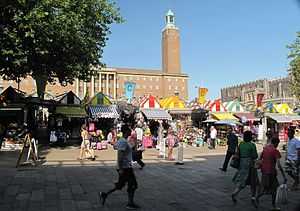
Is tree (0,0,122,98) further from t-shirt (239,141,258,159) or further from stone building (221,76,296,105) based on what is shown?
stone building (221,76,296,105)

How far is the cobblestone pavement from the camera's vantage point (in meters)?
8.39

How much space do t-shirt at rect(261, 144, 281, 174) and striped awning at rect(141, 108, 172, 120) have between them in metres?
20.2

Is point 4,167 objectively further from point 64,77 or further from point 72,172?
point 64,77

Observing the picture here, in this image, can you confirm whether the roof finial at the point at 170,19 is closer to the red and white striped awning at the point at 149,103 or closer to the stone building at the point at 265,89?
the stone building at the point at 265,89

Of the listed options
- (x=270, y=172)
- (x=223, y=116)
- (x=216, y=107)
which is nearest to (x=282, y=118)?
(x=223, y=116)

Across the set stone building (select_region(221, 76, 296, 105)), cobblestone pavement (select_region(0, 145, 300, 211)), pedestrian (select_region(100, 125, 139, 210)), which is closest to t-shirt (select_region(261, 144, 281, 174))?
cobblestone pavement (select_region(0, 145, 300, 211))

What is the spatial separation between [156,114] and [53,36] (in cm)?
1195

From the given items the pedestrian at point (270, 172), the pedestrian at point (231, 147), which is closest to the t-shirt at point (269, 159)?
the pedestrian at point (270, 172)

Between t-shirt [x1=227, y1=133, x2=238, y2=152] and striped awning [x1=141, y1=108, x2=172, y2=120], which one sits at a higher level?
striped awning [x1=141, y1=108, x2=172, y2=120]

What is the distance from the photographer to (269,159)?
8.16 m

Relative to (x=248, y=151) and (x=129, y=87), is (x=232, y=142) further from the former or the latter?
(x=129, y=87)

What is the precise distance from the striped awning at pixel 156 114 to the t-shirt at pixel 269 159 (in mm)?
20159

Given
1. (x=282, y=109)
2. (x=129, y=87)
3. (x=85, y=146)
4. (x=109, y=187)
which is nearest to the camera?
(x=109, y=187)

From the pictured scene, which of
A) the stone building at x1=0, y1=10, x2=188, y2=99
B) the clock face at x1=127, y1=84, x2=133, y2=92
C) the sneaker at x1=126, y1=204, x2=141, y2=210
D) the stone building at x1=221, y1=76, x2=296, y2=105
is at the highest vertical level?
the stone building at x1=0, y1=10, x2=188, y2=99
